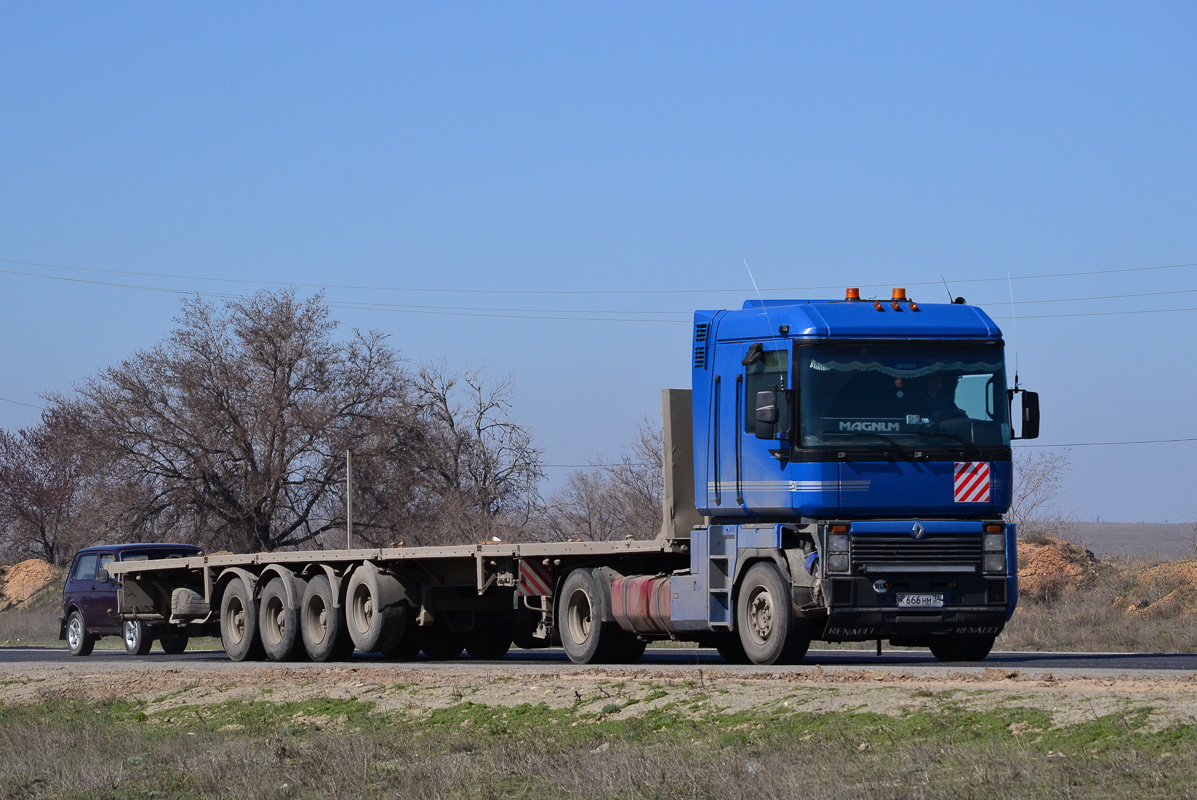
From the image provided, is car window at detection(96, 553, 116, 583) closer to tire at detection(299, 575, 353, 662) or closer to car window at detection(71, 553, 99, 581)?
car window at detection(71, 553, 99, 581)

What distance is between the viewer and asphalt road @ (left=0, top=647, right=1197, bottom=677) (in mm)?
13820

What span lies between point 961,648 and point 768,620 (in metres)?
2.47

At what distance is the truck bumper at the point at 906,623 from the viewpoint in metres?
13.8

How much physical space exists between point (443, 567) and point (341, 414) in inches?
1275

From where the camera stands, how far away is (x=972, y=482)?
14.2 metres

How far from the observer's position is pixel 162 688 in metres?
16.3

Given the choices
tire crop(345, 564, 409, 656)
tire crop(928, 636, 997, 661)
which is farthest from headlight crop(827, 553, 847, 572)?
tire crop(345, 564, 409, 656)

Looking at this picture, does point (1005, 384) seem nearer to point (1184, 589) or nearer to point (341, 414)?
point (1184, 589)

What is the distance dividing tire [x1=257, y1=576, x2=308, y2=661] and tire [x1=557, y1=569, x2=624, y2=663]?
15.5 ft

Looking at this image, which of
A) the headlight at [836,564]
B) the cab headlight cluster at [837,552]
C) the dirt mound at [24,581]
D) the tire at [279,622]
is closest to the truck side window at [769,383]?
the cab headlight cluster at [837,552]

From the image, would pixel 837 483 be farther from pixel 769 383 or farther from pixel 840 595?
pixel 769 383

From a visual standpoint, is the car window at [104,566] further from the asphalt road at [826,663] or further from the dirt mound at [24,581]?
the dirt mound at [24,581]

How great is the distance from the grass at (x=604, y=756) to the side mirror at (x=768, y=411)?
3.56 meters

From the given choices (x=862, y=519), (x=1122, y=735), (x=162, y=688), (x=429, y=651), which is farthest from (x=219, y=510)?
(x=1122, y=735)
